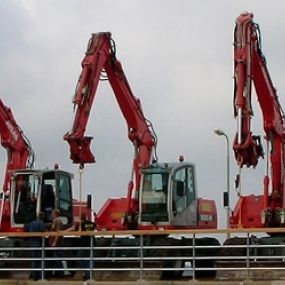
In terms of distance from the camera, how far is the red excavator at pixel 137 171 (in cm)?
3003

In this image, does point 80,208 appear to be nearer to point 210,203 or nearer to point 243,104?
point 210,203

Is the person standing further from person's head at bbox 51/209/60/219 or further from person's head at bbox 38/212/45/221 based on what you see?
person's head at bbox 38/212/45/221

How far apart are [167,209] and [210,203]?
2271 mm

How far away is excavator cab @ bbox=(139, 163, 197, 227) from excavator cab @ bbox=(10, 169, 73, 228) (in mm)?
2854

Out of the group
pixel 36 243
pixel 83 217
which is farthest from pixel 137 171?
pixel 36 243

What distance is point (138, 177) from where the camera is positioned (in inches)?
1270

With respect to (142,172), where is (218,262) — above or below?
below

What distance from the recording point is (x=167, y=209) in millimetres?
29734

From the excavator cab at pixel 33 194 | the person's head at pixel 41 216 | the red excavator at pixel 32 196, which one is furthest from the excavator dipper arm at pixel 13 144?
the person's head at pixel 41 216

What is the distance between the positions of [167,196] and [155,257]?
4.08 meters

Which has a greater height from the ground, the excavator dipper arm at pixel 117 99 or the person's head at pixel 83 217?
the excavator dipper arm at pixel 117 99

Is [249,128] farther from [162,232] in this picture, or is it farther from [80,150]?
[80,150]

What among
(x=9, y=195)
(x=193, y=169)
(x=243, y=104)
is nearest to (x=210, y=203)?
(x=193, y=169)

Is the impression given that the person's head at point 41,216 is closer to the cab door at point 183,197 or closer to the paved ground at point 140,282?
the paved ground at point 140,282
